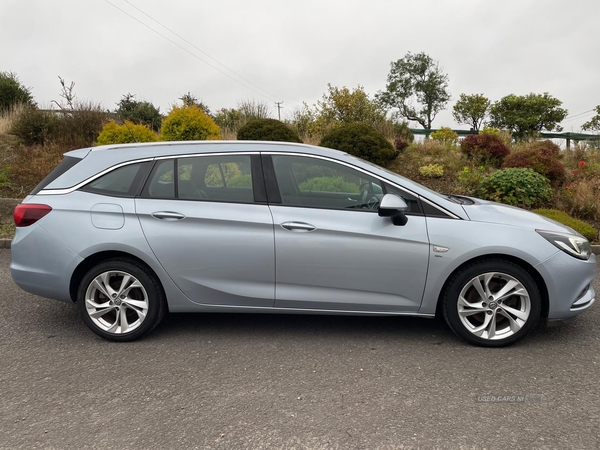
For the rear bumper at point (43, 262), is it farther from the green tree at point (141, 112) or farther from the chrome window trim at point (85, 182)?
the green tree at point (141, 112)

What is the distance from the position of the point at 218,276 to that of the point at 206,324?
2.59 feet

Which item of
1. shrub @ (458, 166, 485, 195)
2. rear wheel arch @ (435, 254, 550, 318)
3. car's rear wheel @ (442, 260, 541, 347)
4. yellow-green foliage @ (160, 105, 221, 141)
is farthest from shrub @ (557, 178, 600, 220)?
yellow-green foliage @ (160, 105, 221, 141)

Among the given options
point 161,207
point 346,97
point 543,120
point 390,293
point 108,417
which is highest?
point 543,120

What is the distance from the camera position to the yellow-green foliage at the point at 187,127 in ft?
38.3

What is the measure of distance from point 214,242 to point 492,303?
224 centimetres

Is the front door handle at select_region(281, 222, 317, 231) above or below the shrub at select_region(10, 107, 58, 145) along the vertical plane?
below

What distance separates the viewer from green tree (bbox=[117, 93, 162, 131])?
1820 centimetres

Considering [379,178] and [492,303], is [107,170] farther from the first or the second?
[492,303]

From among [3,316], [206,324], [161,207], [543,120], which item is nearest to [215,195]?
[161,207]

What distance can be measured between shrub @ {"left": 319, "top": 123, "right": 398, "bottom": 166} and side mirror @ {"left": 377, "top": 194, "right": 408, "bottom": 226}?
772 centimetres

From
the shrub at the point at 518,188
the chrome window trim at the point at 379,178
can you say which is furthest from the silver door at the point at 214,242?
the shrub at the point at 518,188

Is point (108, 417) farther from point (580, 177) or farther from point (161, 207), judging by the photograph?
point (580, 177)

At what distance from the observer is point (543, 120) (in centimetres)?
5825

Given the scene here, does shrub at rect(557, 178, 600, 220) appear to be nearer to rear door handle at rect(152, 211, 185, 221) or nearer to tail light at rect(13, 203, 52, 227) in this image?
rear door handle at rect(152, 211, 185, 221)
